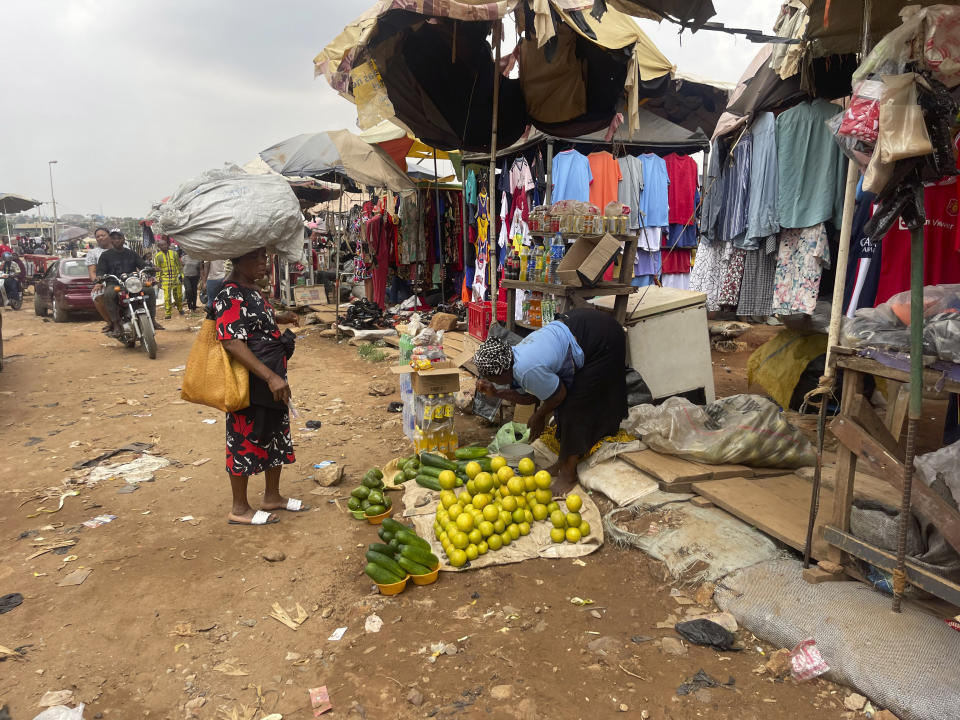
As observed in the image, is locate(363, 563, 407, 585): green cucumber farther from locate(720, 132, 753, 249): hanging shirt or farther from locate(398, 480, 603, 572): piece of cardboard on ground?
locate(720, 132, 753, 249): hanging shirt

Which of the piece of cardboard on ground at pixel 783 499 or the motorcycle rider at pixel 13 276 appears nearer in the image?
the piece of cardboard on ground at pixel 783 499

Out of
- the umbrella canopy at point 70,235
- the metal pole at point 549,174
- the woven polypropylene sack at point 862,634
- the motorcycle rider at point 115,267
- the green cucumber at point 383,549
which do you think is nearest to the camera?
the woven polypropylene sack at point 862,634

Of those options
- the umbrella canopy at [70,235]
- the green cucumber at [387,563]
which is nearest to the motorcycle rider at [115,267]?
the green cucumber at [387,563]

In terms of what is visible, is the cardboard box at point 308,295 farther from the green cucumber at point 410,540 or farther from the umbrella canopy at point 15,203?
the umbrella canopy at point 15,203

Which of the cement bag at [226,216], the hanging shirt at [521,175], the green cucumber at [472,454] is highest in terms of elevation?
the hanging shirt at [521,175]

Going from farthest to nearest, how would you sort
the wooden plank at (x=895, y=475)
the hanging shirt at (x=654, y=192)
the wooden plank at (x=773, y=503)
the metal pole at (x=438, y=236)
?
1. the metal pole at (x=438, y=236)
2. the hanging shirt at (x=654, y=192)
3. the wooden plank at (x=773, y=503)
4. the wooden plank at (x=895, y=475)

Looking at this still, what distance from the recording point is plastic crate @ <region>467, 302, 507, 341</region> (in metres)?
7.30

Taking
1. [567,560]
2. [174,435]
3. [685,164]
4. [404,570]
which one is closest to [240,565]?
[404,570]

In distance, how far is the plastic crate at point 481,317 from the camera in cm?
730

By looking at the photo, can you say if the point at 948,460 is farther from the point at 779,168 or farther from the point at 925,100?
the point at 779,168

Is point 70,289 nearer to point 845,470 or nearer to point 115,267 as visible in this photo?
point 115,267

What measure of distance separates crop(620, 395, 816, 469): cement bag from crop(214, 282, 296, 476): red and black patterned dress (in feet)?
8.93

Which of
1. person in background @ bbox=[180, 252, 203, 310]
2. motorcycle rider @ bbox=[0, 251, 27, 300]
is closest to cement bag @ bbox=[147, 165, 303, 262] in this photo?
person in background @ bbox=[180, 252, 203, 310]

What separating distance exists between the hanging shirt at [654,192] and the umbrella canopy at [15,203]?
29.1 metres
